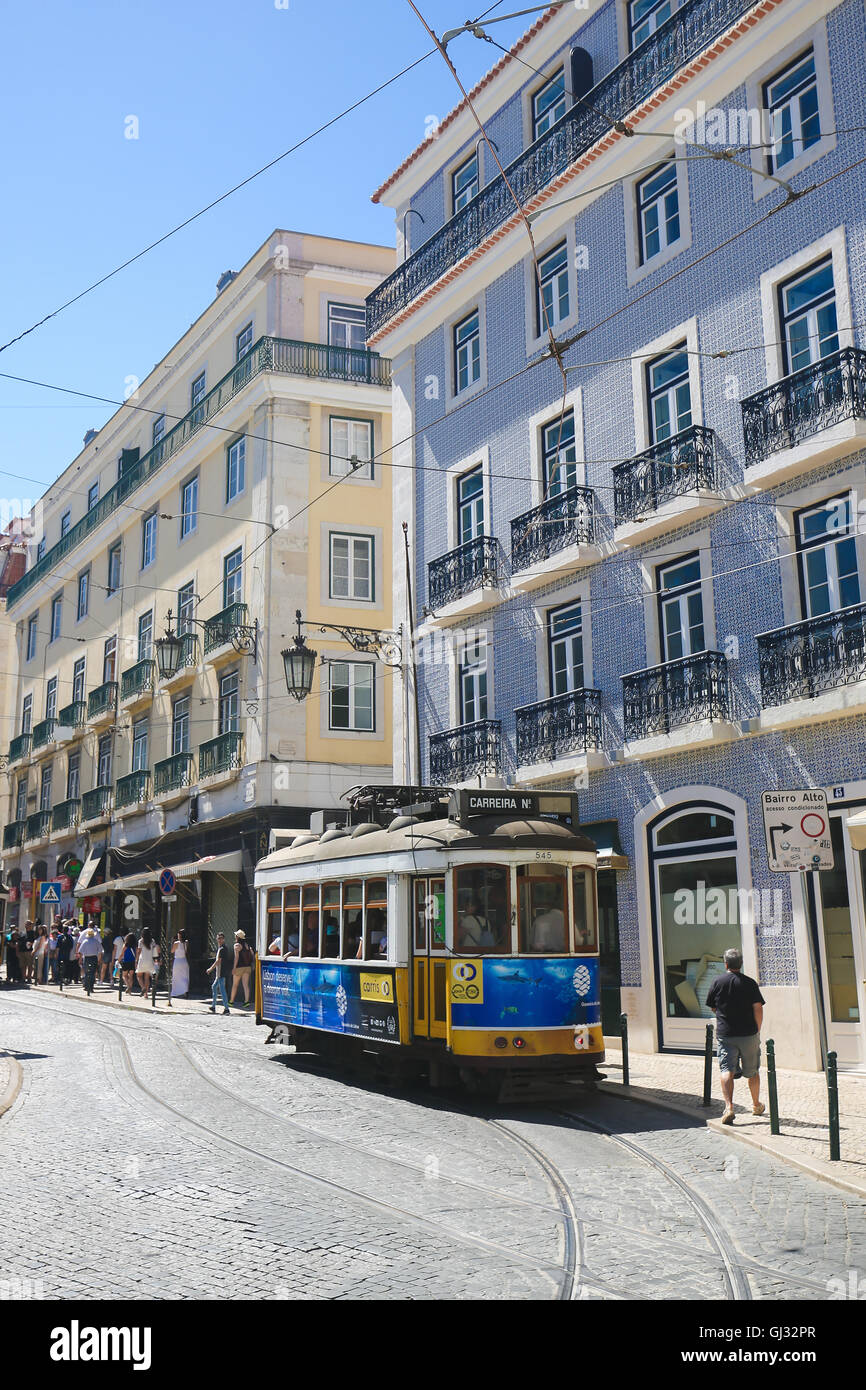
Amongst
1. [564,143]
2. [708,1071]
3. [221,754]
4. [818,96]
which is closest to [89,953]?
[221,754]

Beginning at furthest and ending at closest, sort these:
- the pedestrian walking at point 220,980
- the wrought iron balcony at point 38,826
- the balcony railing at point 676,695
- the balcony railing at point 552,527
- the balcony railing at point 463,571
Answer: the wrought iron balcony at point 38,826, the pedestrian walking at point 220,980, the balcony railing at point 463,571, the balcony railing at point 552,527, the balcony railing at point 676,695

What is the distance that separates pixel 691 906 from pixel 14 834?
38034 millimetres

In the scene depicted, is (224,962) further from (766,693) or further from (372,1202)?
(372,1202)

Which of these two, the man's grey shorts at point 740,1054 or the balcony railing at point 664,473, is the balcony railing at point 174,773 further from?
the man's grey shorts at point 740,1054

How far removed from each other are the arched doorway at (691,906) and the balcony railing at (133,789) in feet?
69.9

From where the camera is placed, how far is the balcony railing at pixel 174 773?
112ft

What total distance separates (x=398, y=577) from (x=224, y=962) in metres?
8.81

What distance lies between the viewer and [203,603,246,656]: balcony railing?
31.7 m

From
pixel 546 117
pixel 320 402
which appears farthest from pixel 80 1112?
pixel 320 402

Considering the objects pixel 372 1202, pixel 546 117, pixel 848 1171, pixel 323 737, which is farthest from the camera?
pixel 323 737

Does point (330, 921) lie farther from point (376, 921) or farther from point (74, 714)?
point (74, 714)

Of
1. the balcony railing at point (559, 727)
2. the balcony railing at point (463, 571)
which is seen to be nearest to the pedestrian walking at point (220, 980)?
the balcony railing at point (463, 571)

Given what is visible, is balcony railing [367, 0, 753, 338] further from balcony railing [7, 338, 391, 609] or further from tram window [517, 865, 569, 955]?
A: tram window [517, 865, 569, 955]
